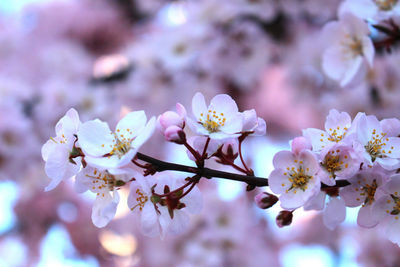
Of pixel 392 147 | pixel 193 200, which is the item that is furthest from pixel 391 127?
pixel 193 200

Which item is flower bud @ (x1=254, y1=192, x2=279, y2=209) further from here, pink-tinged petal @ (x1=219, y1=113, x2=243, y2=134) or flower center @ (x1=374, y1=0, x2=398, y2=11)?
flower center @ (x1=374, y1=0, x2=398, y2=11)

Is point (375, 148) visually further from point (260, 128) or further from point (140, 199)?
point (140, 199)

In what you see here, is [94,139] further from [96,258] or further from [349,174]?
[96,258]

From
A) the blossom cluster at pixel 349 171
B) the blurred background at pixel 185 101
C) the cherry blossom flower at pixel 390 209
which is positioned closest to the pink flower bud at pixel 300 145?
the blossom cluster at pixel 349 171

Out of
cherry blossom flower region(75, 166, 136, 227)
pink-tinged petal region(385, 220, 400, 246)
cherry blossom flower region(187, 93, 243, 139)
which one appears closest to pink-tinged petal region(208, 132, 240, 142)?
cherry blossom flower region(187, 93, 243, 139)

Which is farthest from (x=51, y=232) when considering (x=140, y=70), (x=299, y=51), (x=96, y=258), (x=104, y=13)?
(x=299, y=51)

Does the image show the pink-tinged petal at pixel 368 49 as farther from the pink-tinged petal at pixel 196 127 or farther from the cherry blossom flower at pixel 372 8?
the pink-tinged petal at pixel 196 127
